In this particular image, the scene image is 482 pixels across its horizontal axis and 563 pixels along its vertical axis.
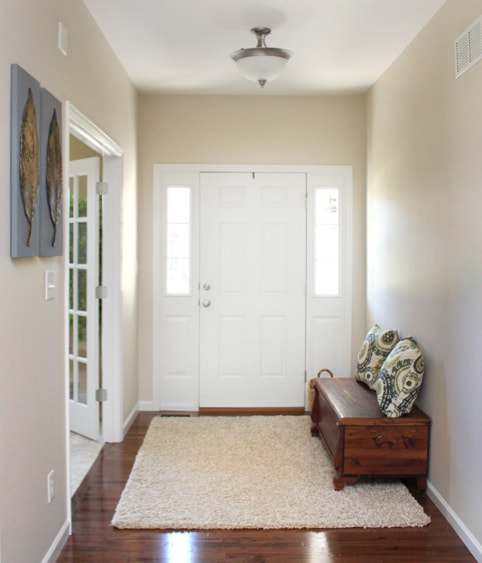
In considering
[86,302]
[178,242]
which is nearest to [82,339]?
[86,302]

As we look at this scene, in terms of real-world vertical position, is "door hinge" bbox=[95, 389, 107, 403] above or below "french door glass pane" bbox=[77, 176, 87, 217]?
below

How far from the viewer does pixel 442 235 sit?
9.32ft

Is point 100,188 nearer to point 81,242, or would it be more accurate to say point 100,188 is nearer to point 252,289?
point 81,242

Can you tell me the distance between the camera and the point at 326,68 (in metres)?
3.87

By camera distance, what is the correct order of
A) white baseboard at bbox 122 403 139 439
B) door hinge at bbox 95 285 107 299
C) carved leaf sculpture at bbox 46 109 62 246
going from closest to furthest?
carved leaf sculpture at bbox 46 109 62 246 < door hinge at bbox 95 285 107 299 < white baseboard at bbox 122 403 139 439

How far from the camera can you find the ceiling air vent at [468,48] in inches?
95.7

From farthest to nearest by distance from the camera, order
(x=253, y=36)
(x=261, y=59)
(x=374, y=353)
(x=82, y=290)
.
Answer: (x=82, y=290) → (x=374, y=353) → (x=253, y=36) → (x=261, y=59)

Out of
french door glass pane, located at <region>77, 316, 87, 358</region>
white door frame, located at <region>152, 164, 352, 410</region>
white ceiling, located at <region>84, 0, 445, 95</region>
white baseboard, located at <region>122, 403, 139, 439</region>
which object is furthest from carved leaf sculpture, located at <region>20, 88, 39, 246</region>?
white door frame, located at <region>152, 164, 352, 410</region>

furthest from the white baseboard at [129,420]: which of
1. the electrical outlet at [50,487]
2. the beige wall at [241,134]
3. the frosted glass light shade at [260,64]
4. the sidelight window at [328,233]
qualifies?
the frosted glass light shade at [260,64]

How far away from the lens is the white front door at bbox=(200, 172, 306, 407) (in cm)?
457

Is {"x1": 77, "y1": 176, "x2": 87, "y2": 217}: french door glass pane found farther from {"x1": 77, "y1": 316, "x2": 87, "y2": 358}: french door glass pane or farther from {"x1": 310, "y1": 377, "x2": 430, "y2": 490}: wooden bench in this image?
{"x1": 310, "y1": 377, "x2": 430, "y2": 490}: wooden bench

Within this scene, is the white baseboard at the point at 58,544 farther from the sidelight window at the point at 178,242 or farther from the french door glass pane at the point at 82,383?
the sidelight window at the point at 178,242

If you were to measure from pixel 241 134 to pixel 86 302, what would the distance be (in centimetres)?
189

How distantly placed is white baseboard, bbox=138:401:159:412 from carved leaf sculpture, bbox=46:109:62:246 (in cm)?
255
